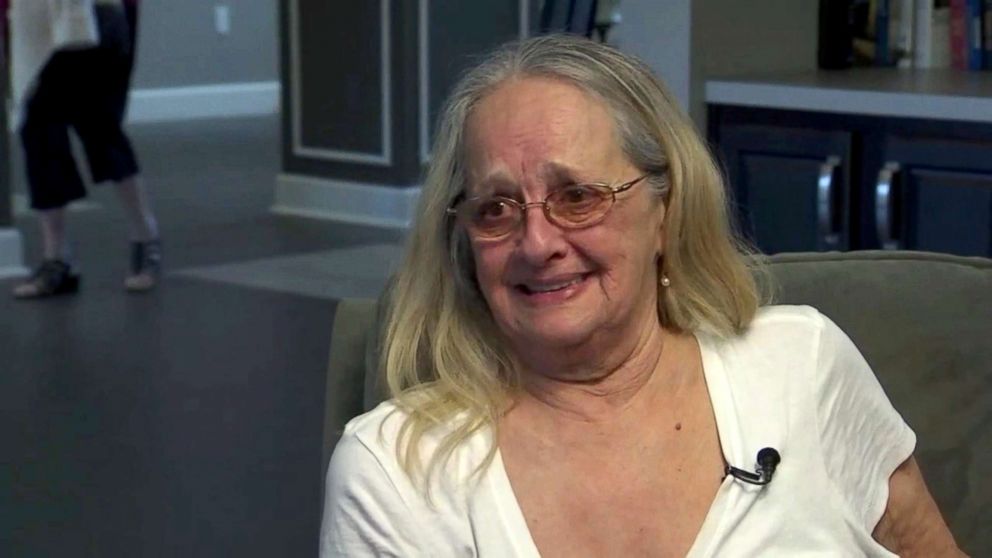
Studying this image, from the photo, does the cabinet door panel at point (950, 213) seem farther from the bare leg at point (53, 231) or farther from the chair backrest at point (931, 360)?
the bare leg at point (53, 231)

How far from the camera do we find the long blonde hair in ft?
5.26

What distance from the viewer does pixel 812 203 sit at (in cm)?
334

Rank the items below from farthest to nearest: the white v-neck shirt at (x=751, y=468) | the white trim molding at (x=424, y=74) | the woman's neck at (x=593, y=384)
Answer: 1. the white trim molding at (x=424, y=74)
2. the woman's neck at (x=593, y=384)
3. the white v-neck shirt at (x=751, y=468)

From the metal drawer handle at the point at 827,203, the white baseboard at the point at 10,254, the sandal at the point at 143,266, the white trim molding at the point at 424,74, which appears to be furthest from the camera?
the white trim molding at the point at 424,74

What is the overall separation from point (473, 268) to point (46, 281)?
424 cm

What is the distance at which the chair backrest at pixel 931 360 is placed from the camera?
186cm

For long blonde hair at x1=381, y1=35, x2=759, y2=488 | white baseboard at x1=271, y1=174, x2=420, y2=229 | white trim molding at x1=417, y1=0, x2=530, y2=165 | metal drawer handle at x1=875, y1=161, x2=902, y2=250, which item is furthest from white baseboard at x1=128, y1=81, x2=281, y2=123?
long blonde hair at x1=381, y1=35, x2=759, y2=488

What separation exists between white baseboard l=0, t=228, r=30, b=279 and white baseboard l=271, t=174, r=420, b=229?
164 cm

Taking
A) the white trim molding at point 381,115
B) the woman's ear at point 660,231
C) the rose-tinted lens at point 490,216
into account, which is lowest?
the white trim molding at point 381,115

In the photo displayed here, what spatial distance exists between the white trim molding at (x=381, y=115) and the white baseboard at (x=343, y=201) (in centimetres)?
11

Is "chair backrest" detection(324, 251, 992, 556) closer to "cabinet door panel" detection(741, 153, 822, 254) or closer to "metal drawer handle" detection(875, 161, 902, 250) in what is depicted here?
"metal drawer handle" detection(875, 161, 902, 250)

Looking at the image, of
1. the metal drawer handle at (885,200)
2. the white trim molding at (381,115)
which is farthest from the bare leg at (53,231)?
the metal drawer handle at (885,200)

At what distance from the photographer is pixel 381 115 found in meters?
7.18

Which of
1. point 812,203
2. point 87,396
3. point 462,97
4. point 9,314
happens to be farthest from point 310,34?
point 462,97
